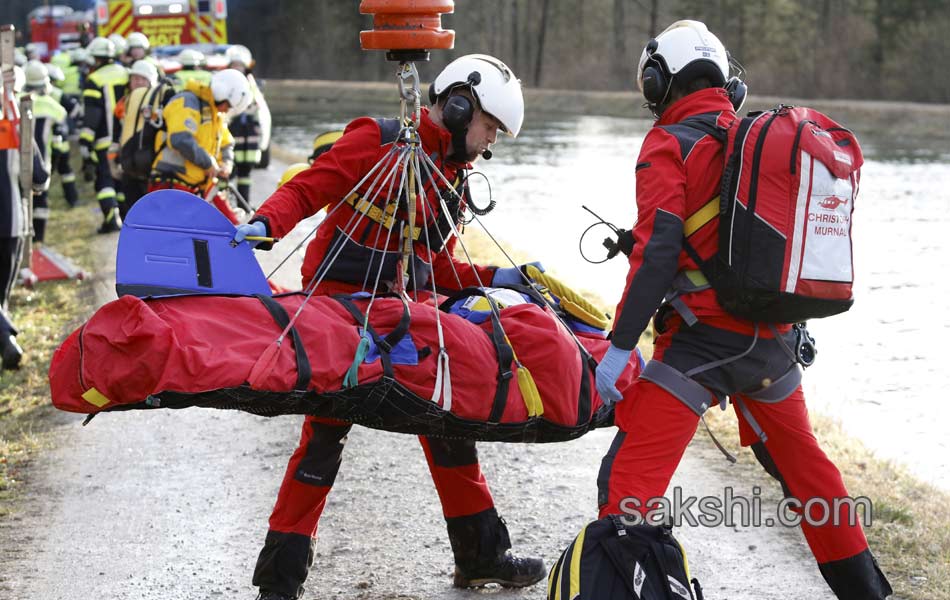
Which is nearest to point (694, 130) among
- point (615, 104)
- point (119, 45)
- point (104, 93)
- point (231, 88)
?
point (231, 88)

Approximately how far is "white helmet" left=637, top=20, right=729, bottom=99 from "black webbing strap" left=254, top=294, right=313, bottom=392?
1399mm

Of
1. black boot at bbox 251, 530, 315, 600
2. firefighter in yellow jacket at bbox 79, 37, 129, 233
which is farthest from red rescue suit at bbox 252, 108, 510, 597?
firefighter in yellow jacket at bbox 79, 37, 129, 233

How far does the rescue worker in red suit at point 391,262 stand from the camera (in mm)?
4438

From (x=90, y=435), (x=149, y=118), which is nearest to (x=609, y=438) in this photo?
(x=90, y=435)

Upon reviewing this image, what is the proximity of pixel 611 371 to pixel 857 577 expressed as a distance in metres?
1.06

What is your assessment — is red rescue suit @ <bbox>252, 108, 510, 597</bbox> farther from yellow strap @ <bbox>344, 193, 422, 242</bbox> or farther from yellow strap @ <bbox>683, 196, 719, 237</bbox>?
yellow strap @ <bbox>683, 196, 719, 237</bbox>

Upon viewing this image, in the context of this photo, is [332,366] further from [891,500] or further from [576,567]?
[891,500]

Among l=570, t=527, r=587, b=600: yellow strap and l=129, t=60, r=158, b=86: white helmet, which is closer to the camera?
l=570, t=527, r=587, b=600: yellow strap

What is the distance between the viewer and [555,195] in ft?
67.7

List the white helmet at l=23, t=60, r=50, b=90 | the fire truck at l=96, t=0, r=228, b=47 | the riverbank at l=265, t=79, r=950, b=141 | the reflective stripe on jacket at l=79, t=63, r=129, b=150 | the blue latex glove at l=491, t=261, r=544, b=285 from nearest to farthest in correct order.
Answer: the blue latex glove at l=491, t=261, r=544, b=285
the white helmet at l=23, t=60, r=50, b=90
the reflective stripe on jacket at l=79, t=63, r=129, b=150
the fire truck at l=96, t=0, r=228, b=47
the riverbank at l=265, t=79, r=950, b=141

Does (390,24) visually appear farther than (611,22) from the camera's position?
No

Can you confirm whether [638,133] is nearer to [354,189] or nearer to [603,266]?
[603,266]

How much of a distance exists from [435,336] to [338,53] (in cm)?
5901

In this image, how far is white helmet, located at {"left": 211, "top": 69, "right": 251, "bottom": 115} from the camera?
32.8 feet
